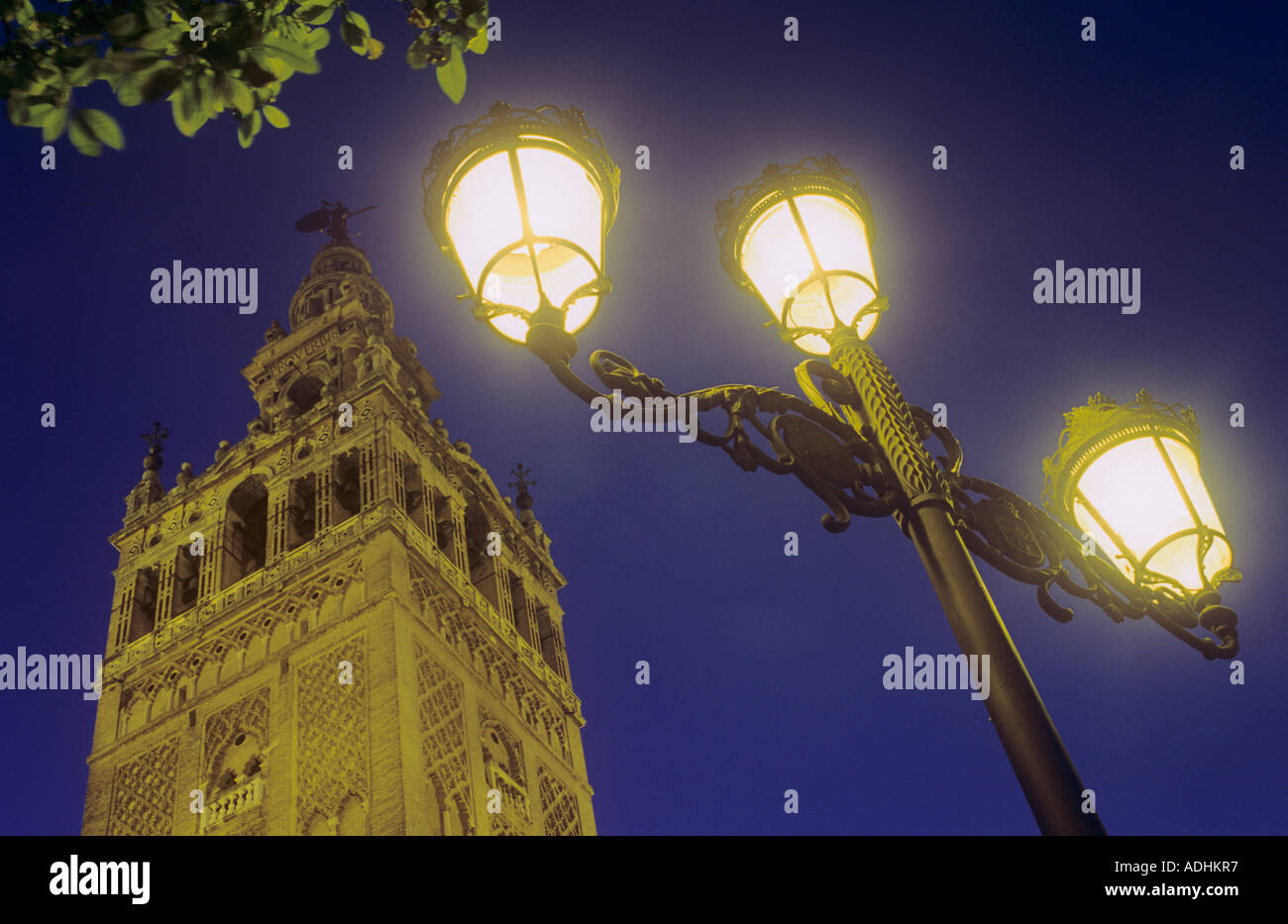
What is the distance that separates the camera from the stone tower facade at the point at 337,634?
2338 cm

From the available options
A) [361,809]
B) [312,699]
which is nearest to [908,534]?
[361,809]

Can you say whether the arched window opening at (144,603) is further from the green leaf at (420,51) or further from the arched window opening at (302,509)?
the green leaf at (420,51)

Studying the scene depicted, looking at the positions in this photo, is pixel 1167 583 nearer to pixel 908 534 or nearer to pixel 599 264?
pixel 908 534

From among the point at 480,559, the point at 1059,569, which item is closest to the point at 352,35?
the point at 1059,569

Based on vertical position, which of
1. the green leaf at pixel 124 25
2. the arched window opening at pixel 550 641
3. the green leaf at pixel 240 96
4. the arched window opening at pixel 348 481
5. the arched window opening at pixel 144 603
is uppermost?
Result: the arched window opening at pixel 348 481

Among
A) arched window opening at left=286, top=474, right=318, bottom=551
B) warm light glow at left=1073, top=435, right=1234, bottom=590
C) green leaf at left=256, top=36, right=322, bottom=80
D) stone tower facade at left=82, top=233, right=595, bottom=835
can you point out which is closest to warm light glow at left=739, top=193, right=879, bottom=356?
warm light glow at left=1073, top=435, right=1234, bottom=590

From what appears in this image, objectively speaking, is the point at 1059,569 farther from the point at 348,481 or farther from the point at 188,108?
the point at 348,481

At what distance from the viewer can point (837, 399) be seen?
591cm

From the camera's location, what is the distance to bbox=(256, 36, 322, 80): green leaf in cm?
450

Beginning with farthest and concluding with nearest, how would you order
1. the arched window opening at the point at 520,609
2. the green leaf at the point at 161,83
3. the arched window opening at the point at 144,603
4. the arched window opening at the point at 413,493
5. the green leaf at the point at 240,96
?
the arched window opening at the point at 520,609, the arched window opening at the point at 144,603, the arched window opening at the point at 413,493, the green leaf at the point at 240,96, the green leaf at the point at 161,83

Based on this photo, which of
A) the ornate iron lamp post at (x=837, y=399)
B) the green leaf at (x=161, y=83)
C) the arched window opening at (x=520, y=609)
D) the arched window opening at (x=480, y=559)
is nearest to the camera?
the green leaf at (x=161, y=83)

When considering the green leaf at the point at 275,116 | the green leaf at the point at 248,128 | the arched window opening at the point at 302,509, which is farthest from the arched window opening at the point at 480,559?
the green leaf at the point at 248,128
